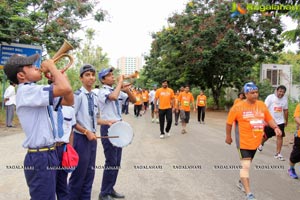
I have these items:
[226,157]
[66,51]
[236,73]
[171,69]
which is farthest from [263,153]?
[171,69]

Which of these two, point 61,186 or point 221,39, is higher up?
point 221,39

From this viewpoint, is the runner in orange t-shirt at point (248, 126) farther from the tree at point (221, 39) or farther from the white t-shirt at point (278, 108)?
the tree at point (221, 39)

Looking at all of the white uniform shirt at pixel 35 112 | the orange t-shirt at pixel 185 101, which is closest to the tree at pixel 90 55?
the orange t-shirt at pixel 185 101

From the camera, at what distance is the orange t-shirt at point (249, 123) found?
488cm

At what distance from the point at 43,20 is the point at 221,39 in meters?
12.1

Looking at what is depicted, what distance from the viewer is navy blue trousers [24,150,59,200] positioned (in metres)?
2.77

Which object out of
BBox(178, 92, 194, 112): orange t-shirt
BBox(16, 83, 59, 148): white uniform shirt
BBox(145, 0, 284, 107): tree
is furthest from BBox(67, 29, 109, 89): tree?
BBox(16, 83, 59, 148): white uniform shirt

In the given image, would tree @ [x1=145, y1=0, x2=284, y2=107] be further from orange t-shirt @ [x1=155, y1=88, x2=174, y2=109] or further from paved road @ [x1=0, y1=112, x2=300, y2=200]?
paved road @ [x1=0, y1=112, x2=300, y2=200]

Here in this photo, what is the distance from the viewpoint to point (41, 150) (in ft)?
9.23

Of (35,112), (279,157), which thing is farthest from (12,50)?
(35,112)

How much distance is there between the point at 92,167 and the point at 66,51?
169 cm

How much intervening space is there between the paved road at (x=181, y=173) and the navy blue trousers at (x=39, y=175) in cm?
213

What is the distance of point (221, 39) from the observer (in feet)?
69.0

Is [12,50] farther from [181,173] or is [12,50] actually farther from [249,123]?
[249,123]
